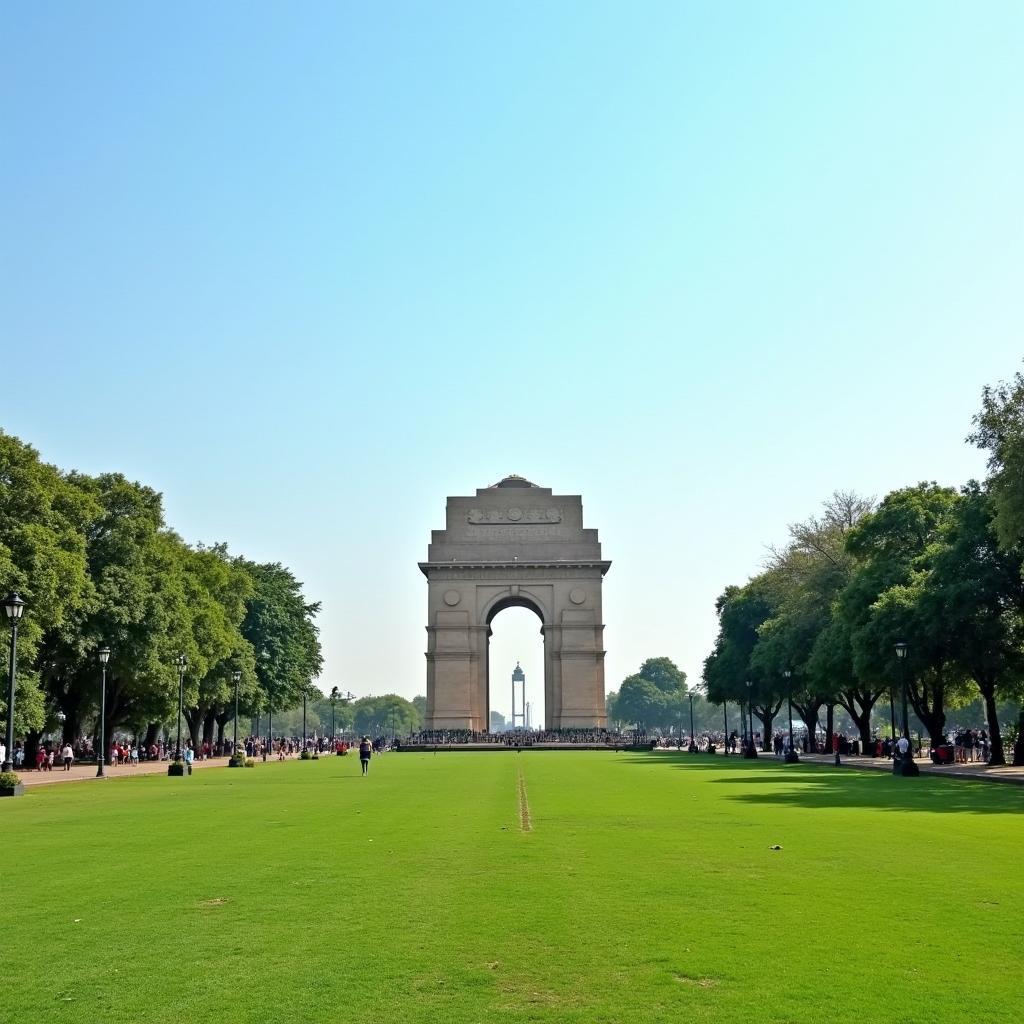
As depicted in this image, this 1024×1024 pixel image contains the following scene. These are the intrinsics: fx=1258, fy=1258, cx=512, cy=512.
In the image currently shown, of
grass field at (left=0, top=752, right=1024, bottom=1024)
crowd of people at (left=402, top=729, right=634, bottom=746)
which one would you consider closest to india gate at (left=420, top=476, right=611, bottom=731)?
crowd of people at (left=402, top=729, right=634, bottom=746)

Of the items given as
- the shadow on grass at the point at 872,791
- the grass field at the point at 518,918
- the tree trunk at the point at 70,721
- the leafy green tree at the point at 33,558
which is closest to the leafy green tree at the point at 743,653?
the shadow on grass at the point at 872,791

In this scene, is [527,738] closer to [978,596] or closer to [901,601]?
[901,601]

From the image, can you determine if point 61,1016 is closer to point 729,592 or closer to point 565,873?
point 565,873

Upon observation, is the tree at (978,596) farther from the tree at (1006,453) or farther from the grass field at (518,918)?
the grass field at (518,918)

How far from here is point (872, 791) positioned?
99.8 ft

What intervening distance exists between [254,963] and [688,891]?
486 centimetres

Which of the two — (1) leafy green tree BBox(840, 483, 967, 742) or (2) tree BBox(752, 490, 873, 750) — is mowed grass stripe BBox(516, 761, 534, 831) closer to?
(1) leafy green tree BBox(840, 483, 967, 742)

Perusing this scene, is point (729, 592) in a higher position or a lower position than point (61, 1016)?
higher

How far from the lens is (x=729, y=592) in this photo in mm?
92125

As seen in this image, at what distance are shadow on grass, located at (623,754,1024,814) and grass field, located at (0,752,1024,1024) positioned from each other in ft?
10.2

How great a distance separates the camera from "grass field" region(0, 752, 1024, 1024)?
8117 mm

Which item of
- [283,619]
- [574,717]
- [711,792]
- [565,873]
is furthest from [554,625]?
[565,873]

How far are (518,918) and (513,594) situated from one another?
279ft

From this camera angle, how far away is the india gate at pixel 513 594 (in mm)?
93688
